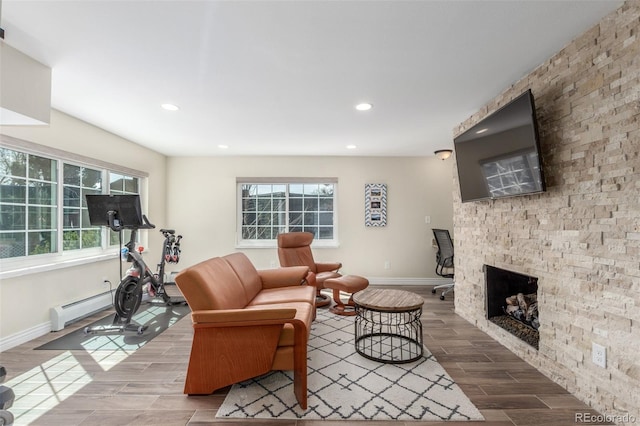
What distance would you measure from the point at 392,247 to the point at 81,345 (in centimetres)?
439

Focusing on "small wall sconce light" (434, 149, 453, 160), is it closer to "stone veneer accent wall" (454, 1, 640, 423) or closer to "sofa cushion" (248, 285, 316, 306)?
"stone veneer accent wall" (454, 1, 640, 423)

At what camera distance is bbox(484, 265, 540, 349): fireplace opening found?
2.68 metres

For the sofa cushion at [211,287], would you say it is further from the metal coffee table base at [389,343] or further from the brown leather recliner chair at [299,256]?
the brown leather recliner chair at [299,256]

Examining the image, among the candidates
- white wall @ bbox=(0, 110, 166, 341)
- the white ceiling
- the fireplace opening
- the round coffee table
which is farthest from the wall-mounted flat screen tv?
white wall @ bbox=(0, 110, 166, 341)

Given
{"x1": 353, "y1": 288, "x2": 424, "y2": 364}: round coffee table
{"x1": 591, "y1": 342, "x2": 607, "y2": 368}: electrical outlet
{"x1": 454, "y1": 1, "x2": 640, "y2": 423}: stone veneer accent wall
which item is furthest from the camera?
{"x1": 353, "y1": 288, "x2": 424, "y2": 364}: round coffee table

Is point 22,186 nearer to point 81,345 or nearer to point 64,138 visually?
point 64,138

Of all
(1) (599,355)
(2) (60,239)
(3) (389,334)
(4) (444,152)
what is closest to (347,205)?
(4) (444,152)

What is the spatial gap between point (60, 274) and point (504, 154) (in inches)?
178

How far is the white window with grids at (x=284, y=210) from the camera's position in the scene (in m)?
5.35

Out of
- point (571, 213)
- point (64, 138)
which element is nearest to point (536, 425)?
point (571, 213)

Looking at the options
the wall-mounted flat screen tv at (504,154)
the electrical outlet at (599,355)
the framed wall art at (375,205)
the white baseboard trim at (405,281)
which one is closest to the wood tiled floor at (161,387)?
the electrical outlet at (599,355)

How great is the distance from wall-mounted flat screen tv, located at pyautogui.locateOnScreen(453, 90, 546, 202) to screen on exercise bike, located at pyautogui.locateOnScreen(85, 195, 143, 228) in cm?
343

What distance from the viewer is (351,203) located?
17.2 ft

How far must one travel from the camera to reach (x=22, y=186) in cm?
286
